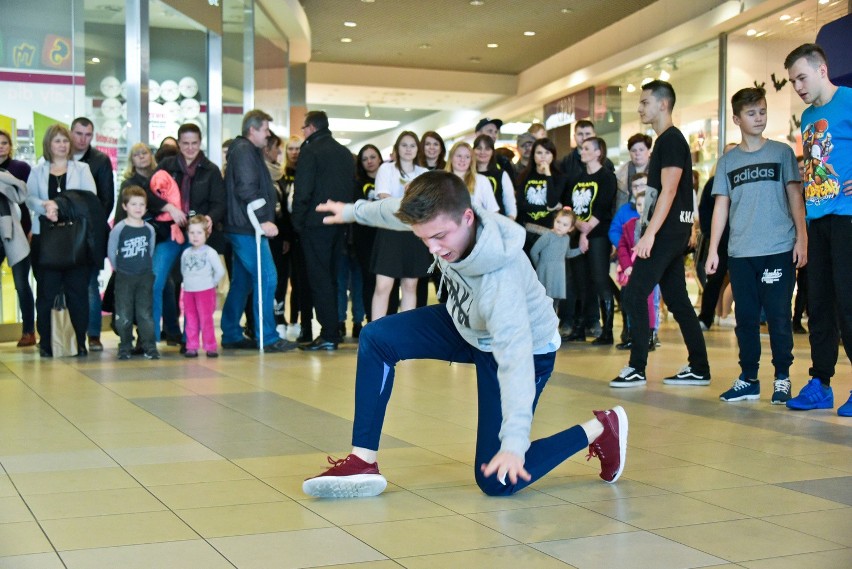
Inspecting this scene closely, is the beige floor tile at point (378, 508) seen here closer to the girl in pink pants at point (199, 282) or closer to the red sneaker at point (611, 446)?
the red sneaker at point (611, 446)

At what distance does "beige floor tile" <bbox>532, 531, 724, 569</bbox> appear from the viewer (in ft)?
8.41

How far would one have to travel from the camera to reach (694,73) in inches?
580

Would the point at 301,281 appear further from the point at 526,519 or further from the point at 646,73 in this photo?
the point at 646,73

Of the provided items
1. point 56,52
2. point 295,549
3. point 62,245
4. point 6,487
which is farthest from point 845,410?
point 56,52

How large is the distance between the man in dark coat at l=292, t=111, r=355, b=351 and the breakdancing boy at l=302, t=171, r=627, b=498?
4.54 m

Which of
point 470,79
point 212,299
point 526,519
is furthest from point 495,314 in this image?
point 470,79

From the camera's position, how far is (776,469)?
12.4 ft

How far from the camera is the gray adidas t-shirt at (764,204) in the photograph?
5402 millimetres

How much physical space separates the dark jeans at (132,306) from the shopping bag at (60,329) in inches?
13.2

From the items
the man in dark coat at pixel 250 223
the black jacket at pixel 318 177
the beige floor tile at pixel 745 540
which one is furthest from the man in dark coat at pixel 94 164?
the beige floor tile at pixel 745 540

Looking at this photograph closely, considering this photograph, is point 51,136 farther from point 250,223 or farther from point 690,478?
point 690,478

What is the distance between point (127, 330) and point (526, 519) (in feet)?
16.5

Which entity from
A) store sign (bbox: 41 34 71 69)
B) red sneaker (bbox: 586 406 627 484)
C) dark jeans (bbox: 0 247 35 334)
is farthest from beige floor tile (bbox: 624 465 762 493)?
store sign (bbox: 41 34 71 69)

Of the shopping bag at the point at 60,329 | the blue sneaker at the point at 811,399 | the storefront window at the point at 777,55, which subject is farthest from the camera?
the storefront window at the point at 777,55
